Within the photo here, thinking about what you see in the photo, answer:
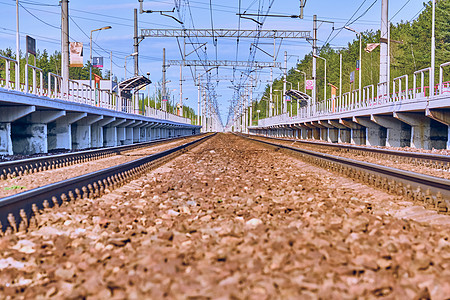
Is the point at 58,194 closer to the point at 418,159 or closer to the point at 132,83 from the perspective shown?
the point at 418,159

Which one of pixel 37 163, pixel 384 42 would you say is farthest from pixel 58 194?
pixel 384 42

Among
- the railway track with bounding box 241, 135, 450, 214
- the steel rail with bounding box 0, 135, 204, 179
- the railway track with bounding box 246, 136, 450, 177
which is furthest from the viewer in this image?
the railway track with bounding box 246, 136, 450, 177

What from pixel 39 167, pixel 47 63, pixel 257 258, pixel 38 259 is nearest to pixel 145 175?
pixel 39 167

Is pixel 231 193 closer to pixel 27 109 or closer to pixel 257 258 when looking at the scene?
pixel 257 258

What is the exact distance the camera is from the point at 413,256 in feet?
10.7

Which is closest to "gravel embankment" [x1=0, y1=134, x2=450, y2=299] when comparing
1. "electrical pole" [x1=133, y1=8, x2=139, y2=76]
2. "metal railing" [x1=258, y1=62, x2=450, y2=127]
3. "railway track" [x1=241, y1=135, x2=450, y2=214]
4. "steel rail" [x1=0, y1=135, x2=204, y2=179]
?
"railway track" [x1=241, y1=135, x2=450, y2=214]

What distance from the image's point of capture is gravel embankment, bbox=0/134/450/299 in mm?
2697

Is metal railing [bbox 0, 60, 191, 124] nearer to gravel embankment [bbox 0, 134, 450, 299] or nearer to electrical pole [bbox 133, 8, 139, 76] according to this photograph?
electrical pole [bbox 133, 8, 139, 76]

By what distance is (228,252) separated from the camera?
11.0 feet

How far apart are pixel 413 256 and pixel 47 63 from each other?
139 metres

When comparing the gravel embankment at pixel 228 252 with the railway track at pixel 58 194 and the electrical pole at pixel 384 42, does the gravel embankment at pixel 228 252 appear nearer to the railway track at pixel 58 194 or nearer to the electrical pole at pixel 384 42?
the railway track at pixel 58 194

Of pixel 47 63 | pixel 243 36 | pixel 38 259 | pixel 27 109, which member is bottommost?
pixel 38 259

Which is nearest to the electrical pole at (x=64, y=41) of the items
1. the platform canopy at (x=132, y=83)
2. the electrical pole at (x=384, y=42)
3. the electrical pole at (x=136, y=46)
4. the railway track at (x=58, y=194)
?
the platform canopy at (x=132, y=83)

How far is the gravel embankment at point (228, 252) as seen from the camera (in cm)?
270
